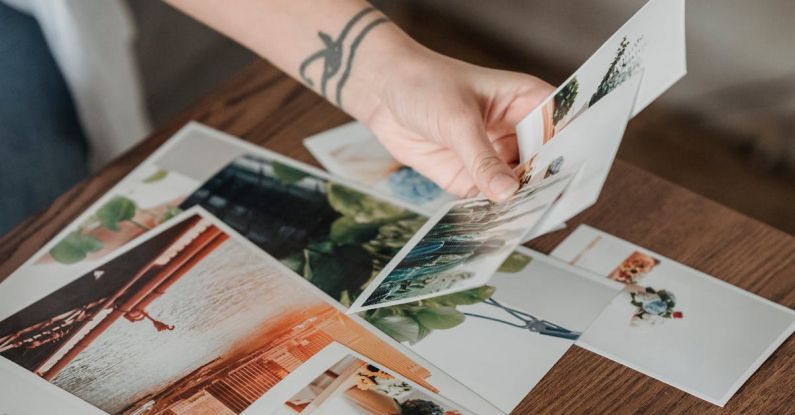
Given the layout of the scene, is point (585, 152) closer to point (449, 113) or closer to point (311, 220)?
point (449, 113)

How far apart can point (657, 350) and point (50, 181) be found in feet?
2.85

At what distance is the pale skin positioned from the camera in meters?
0.89

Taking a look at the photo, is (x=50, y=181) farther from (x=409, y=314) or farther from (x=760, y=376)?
(x=760, y=376)

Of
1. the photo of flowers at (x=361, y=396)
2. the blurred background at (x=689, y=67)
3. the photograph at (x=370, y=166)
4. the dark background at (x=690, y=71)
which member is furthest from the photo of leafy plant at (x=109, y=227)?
the dark background at (x=690, y=71)

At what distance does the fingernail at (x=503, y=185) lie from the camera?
792 mm

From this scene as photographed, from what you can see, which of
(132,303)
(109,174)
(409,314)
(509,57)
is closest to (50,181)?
(109,174)

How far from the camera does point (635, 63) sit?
0.78 metres

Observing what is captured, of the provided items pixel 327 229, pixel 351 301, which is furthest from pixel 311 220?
pixel 351 301

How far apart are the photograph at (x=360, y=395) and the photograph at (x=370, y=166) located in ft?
0.74

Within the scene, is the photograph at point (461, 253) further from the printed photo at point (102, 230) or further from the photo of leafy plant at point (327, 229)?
the printed photo at point (102, 230)

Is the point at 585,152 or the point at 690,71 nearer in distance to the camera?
the point at 585,152

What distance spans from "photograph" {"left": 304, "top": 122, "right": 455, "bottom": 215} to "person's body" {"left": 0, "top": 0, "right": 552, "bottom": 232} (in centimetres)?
2

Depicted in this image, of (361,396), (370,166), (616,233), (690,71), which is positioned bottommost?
(361,396)

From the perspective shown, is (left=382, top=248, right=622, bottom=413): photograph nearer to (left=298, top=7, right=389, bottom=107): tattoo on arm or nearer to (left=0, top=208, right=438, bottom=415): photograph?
(left=0, top=208, right=438, bottom=415): photograph
